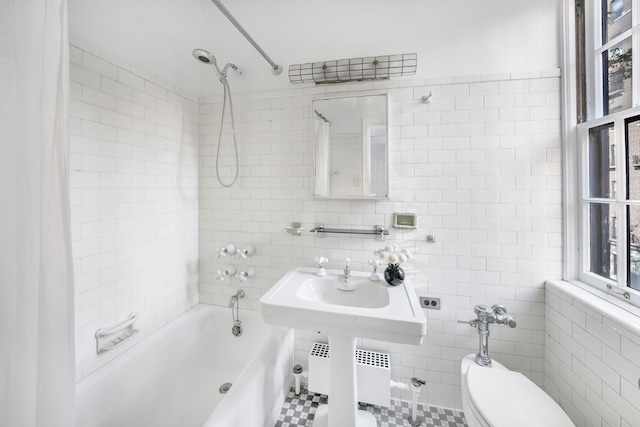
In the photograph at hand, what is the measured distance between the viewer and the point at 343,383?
1.25 m

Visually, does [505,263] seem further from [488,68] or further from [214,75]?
[214,75]

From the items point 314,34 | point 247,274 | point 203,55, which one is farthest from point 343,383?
point 314,34

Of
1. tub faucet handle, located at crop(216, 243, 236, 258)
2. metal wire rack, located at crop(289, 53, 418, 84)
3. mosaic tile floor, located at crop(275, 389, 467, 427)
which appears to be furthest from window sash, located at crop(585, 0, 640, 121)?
tub faucet handle, located at crop(216, 243, 236, 258)

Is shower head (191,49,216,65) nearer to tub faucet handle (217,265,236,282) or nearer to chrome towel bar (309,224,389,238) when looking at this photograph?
chrome towel bar (309,224,389,238)

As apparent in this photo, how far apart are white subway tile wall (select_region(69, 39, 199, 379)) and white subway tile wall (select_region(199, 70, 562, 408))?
0.54m

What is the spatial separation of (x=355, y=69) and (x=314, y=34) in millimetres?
449

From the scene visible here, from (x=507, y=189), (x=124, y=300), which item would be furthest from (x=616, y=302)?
(x=124, y=300)

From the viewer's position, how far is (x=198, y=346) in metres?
1.82

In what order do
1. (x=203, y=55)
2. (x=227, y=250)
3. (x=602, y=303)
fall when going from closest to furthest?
1. (x=602, y=303)
2. (x=203, y=55)
3. (x=227, y=250)

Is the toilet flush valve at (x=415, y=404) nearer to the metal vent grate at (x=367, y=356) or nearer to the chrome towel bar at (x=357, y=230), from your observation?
the metal vent grate at (x=367, y=356)

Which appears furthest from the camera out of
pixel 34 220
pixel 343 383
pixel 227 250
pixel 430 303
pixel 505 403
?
pixel 227 250

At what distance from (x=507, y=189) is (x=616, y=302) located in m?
0.69

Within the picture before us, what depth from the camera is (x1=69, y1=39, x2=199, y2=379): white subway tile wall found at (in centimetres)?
123

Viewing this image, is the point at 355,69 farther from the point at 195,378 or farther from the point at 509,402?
the point at 195,378
